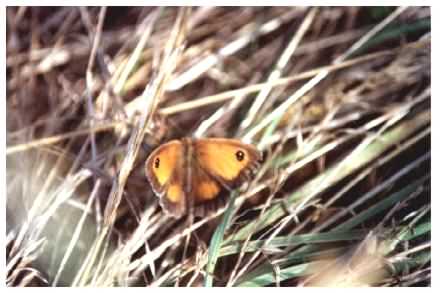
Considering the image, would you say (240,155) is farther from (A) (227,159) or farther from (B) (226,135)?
(B) (226,135)

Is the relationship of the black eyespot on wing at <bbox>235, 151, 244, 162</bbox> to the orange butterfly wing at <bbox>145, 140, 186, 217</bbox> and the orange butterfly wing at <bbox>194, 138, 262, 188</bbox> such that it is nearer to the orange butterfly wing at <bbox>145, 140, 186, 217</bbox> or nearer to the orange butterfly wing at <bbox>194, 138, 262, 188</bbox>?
the orange butterfly wing at <bbox>194, 138, 262, 188</bbox>

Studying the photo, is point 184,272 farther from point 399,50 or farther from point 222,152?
point 399,50

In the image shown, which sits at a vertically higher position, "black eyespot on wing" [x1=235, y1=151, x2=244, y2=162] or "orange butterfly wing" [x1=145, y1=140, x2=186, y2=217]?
"black eyespot on wing" [x1=235, y1=151, x2=244, y2=162]

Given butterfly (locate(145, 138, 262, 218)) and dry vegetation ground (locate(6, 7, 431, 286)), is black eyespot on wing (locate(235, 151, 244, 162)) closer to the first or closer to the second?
butterfly (locate(145, 138, 262, 218))

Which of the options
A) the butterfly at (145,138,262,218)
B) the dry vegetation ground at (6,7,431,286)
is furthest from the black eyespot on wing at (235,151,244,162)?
the dry vegetation ground at (6,7,431,286)

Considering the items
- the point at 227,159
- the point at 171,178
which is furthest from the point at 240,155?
the point at 171,178
